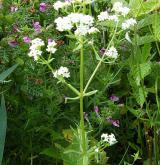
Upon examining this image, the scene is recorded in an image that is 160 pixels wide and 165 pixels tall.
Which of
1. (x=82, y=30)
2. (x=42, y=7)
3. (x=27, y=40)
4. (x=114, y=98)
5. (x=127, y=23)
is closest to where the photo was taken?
(x=82, y=30)

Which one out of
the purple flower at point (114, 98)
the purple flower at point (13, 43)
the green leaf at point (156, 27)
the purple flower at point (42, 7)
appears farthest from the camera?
the purple flower at point (42, 7)

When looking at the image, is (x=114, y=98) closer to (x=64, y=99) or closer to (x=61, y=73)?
(x=64, y=99)

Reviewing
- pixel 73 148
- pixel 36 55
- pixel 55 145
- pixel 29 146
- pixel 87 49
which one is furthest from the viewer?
pixel 87 49

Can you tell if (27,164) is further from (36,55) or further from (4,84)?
→ (36,55)

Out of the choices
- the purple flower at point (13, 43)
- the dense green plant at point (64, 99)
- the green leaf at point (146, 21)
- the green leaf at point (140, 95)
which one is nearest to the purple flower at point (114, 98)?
the dense green plant at point (64, 99)

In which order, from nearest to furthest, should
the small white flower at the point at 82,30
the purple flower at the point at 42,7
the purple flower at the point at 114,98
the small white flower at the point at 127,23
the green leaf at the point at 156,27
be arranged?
the small white flower at the point at 82,30, the small white flower at the point at 127,23, the green leaf at the point at 156,27, the purple flower at the point at 114,98, the purple flower at the point at 42,7

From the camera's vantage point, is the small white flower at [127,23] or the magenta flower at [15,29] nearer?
the small white flower at [127,23]

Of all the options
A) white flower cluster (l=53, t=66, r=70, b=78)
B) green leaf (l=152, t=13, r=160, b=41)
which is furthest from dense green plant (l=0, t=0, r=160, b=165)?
white flower cluster (l=53, t=66, r=70, b=78)

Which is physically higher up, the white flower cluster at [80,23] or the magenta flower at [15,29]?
the magenta flower at [15,29]

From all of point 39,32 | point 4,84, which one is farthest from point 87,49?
point 4,84

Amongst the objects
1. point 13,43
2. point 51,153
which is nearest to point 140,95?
point 51,153

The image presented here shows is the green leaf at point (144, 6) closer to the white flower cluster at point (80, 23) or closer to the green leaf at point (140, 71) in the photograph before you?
the green leaf at point (140, 71)
